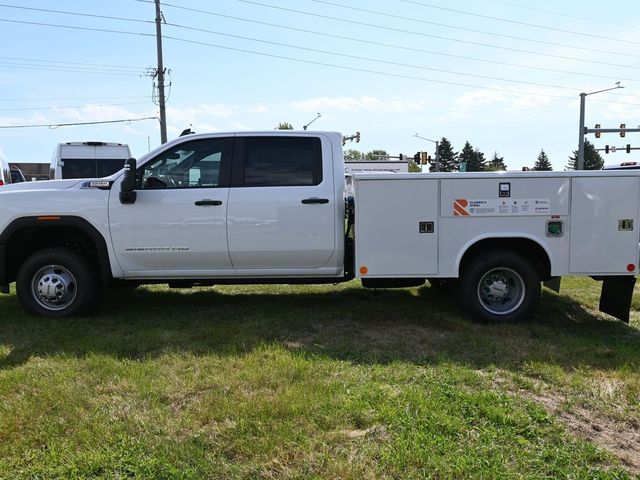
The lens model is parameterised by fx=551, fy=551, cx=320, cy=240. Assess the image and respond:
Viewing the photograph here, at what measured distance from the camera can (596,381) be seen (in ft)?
13.4

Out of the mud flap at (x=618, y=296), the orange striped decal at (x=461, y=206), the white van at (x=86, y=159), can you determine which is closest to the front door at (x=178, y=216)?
the orange striped decal at (x=461, y=206)

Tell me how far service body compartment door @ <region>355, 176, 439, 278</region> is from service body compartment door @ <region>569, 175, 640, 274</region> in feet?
4.54

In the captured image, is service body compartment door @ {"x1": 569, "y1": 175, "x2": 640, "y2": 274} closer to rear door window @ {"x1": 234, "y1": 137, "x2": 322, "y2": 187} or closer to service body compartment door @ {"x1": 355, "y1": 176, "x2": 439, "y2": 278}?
service body compartment door @ {"x1": 355, "y1": 176, "x2": 439, "y2": 278}

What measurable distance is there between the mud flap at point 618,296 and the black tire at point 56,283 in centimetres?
542

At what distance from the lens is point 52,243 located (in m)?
6.00

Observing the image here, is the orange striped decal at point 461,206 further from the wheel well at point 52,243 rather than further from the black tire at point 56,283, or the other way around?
A: the black tire at point 56,283

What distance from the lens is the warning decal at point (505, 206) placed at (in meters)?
5.41

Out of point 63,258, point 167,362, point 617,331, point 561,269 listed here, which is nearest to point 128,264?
point 63,258

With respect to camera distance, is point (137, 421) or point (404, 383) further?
point (404, 383)

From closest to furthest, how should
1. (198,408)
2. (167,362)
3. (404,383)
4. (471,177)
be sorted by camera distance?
(198,408) → (404,383) → (167,362) → (471,177)

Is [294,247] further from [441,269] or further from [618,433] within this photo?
[618,433]

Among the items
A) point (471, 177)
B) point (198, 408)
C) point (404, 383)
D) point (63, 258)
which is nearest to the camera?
point (198, 408)

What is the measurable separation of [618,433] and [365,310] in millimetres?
3269

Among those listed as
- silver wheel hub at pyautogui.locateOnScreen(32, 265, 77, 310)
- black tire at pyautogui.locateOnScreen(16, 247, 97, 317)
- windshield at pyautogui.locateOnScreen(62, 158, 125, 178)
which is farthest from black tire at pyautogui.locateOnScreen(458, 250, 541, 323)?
windshield at pyautogui.locateOnScreen(62, 158, 125, 178)
